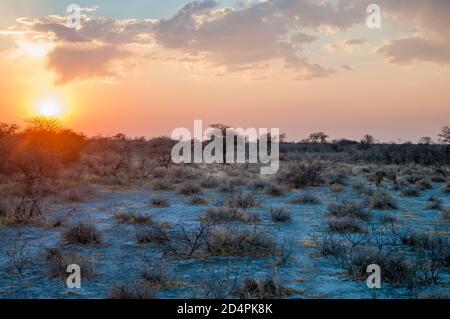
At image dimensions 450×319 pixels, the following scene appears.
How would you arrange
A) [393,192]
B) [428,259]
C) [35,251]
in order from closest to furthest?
[428,259] → [35,251] → [393,192]

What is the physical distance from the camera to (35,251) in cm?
888

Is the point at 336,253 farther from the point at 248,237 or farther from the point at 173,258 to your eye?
the point at 173,258

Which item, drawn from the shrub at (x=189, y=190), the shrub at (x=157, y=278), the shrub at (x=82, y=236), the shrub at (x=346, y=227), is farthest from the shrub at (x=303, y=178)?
the shrub at (x=157, y=278)

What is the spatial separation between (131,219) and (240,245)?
12.8 feet

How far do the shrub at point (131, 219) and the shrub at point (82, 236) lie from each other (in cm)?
222

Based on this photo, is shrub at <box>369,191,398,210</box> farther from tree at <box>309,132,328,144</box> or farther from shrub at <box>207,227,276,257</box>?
tree at <box>309,132,328,144</box>

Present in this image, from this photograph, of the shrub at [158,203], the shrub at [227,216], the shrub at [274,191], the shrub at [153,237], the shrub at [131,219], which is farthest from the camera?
the shrub at [274,191]

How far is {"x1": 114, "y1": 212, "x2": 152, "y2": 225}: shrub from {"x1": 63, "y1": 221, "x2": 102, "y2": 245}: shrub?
2.22m

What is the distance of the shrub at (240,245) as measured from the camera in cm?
873

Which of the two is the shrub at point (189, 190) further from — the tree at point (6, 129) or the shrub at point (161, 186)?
the tree at point (6, 129)
